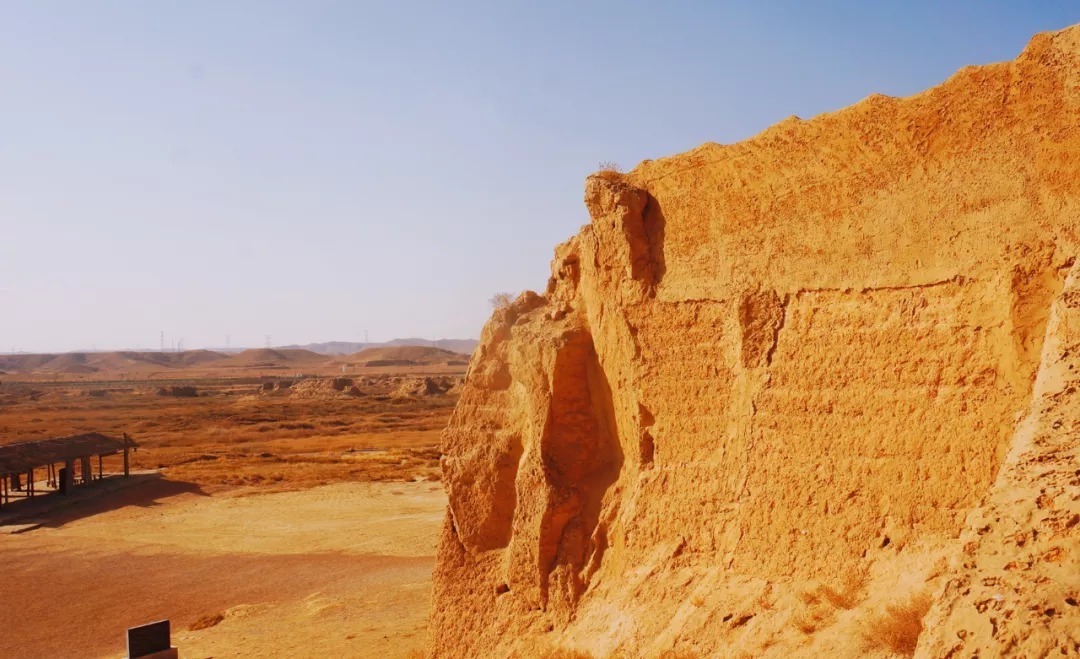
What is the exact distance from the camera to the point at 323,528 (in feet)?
73.4

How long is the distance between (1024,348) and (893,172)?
163cm

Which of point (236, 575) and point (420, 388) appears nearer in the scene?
point (236, 575)

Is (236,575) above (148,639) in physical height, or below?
below

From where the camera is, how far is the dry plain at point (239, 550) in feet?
46.1

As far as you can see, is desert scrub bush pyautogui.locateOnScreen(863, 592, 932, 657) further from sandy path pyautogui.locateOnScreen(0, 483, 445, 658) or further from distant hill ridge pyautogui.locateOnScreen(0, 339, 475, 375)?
distant hill ridge pyautogui.locateOnScreen(0, 339, 475, 375)

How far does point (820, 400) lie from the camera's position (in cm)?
645

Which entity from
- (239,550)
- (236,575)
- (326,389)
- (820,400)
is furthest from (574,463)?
(326,389)

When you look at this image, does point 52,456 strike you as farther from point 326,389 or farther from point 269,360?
point 269,360

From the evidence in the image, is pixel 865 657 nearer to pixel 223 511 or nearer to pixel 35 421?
pixel 223 511

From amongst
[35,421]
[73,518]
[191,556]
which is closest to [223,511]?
[73,518]

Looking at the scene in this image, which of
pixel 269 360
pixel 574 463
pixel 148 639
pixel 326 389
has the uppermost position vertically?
pixel 269 360

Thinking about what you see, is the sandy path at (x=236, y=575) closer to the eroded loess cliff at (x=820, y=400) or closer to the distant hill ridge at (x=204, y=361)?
Answer: the eroded loess cliff at (x=820, y=400)

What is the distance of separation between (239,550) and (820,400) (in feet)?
55.6

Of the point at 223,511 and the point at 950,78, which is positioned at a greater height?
the point at 950,78
